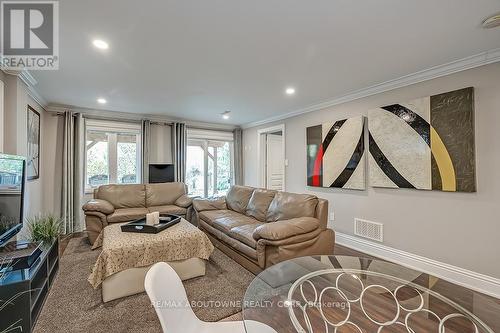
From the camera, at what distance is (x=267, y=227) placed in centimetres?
238

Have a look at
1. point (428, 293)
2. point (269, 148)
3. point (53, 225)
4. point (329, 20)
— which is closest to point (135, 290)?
point (53, 225)

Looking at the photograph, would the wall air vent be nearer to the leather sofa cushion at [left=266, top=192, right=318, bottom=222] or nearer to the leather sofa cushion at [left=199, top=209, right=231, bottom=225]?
the leather sofa cushion at [left=266, top=192, right=318, bottom=222]

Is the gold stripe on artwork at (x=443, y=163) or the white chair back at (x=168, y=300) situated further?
the gold stripe on artwork at (x=443, y=163)

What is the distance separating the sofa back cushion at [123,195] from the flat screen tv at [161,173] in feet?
1.78

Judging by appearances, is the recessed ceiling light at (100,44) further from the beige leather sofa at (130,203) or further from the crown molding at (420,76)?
the crown molding at (420,76)

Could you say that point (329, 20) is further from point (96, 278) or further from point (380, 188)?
point (96, 278)

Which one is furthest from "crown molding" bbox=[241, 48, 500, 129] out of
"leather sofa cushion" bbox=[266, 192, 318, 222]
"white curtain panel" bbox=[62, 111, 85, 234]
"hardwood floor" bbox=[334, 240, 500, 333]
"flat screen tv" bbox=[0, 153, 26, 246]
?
"white curtain panel" bbox=[62, 111, 85, 234]

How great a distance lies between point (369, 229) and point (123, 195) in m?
4.27

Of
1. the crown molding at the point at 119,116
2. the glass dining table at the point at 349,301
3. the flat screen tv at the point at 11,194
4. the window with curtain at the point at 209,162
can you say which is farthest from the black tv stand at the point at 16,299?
the window with curtain at the point at 209,162

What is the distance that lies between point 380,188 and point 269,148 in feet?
9.88

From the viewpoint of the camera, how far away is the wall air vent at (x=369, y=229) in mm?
3209

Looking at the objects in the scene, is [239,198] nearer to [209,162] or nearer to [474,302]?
[209,162]

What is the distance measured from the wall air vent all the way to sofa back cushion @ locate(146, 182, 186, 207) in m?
3.39

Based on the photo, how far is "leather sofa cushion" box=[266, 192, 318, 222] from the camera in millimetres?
2816
